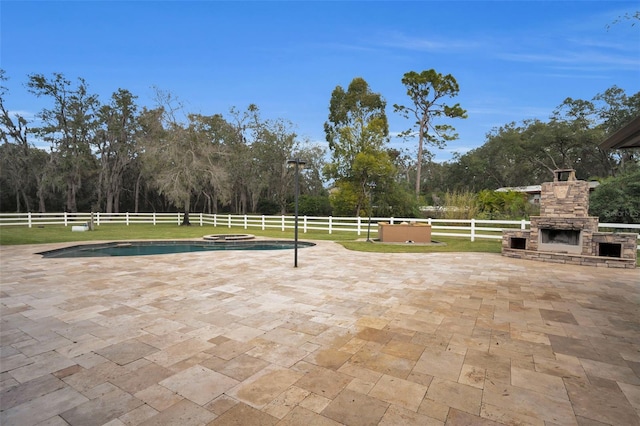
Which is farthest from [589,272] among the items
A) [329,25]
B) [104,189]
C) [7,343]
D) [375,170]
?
[104,189]

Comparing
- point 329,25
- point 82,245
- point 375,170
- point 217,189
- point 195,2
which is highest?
point 329,25

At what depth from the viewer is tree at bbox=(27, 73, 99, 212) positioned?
2199 cm

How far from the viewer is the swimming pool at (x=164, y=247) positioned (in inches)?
386

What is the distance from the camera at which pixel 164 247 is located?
1119 cm

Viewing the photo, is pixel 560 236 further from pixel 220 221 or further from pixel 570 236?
pixel 220 221

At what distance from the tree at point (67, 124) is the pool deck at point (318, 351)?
22136mm

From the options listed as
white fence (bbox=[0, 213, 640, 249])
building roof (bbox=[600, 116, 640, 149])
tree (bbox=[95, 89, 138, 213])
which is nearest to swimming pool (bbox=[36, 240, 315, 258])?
white fence (bbox=[0, 213, 640, 249])

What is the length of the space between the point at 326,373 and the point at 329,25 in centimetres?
1168

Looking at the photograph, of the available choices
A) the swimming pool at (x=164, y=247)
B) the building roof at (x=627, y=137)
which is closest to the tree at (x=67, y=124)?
the swimming pool at (x=164, y=247)

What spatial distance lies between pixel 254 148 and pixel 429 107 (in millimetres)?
13996

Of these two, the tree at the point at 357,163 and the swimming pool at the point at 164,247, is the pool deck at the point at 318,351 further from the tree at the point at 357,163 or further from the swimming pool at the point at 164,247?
the tree at the point at 357,163

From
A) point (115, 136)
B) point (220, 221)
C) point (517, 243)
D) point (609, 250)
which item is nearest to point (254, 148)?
point (220, 221)

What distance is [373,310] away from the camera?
3.80 meters

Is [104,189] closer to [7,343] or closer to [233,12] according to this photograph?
[233,12]
